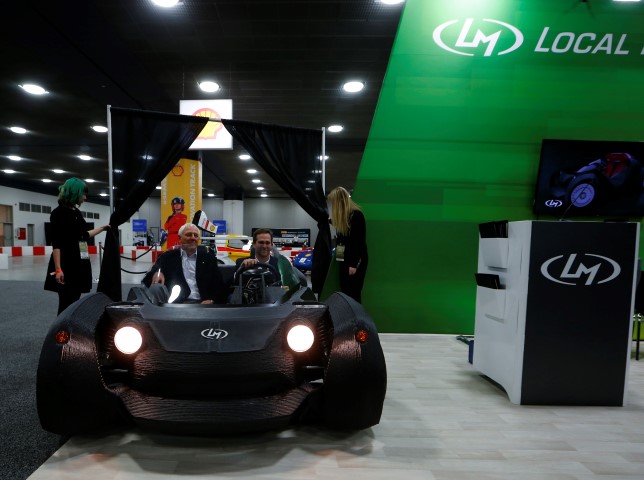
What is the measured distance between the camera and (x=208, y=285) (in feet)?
9.49

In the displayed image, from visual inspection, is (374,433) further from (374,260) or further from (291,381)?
(374,260)

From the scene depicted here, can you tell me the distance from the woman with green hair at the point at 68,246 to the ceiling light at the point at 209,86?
162 inches

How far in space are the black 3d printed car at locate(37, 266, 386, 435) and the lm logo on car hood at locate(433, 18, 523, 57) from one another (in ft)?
11.5

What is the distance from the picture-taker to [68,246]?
2918mm

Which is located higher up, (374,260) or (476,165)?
(476,165)

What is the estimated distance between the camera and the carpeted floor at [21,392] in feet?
5.57

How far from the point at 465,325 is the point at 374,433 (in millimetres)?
2575

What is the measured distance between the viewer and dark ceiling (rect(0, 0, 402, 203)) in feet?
14.4

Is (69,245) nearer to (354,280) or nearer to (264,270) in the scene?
(264,270)

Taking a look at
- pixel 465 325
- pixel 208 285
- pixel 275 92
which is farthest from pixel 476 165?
pixel 275 92

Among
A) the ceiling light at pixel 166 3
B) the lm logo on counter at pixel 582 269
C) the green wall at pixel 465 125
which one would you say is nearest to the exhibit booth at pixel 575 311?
the lm logo on counter at pixel 582 269

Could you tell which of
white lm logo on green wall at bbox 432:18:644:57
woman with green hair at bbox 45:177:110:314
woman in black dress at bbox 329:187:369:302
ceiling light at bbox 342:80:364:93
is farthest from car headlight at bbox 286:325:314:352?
ceiling light at bbox 342:80:364:93

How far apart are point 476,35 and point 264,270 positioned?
11.6ft

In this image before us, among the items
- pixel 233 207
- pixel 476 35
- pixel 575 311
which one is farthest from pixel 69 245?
pixel 233 207
